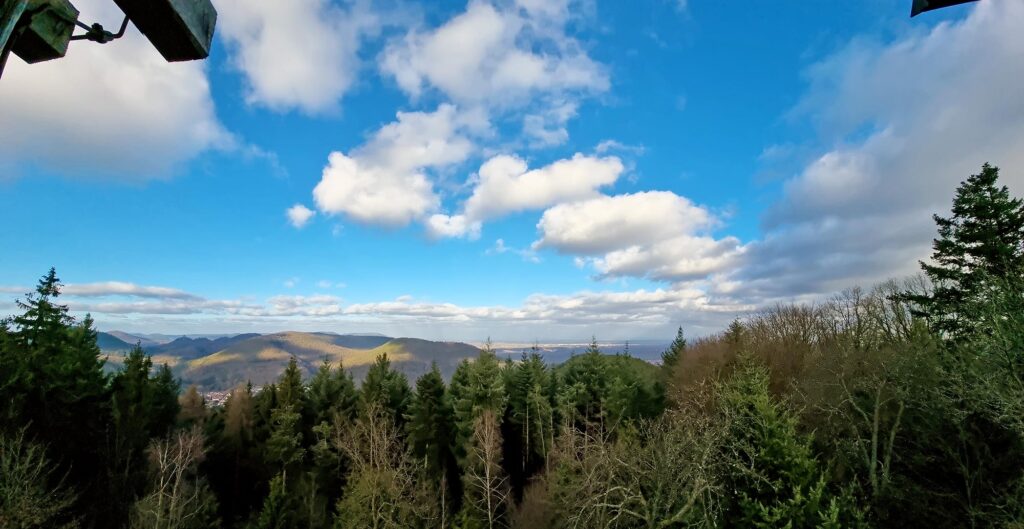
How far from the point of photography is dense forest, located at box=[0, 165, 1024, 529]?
1337 cm

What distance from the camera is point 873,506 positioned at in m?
17.6

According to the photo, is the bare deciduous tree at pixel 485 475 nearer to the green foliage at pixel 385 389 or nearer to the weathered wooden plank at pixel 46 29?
the green foliage at pixel 385 389

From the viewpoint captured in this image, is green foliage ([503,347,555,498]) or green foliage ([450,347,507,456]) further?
green foliage ([503,347,555,498])

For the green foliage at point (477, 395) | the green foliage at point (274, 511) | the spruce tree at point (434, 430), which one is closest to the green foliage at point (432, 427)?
the spruce tree at point (434, 430)

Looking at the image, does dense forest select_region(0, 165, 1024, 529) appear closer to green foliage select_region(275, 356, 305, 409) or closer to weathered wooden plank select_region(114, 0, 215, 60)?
green foliage select_region(275, 356, 305, 409)

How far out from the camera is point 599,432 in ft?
55.0

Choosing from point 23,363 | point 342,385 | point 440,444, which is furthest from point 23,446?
point 440,444

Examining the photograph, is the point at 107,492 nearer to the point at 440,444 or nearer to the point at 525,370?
the point at 440,444

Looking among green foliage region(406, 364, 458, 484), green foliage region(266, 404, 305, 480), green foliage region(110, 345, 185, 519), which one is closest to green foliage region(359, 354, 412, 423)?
green foliage region(406, 364, 458, 484)

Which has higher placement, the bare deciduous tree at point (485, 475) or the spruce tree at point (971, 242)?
the spruce tree at point (971, 242)

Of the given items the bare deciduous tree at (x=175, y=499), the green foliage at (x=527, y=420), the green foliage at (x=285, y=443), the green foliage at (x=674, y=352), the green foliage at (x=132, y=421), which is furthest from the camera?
the green foliage at (x=674, y=352)

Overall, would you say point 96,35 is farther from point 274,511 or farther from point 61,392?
point 61,392

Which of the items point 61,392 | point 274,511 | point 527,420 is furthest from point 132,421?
point 527,420

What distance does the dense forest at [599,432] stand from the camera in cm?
1337
